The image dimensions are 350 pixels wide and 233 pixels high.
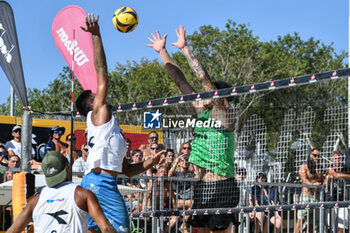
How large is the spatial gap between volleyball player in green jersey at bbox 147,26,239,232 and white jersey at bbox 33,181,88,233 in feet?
9.00

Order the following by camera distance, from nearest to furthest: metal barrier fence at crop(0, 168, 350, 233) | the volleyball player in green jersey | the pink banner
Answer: the volleyball player in green jersey → metal barrier fence at crop(0, 168, 350, 233) → the pink banner

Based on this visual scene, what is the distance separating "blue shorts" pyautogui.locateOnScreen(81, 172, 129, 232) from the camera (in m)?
5.70

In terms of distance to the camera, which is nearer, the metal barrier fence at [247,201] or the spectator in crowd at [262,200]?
the metal barrier fence at [247,201]

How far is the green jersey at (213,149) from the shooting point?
7184 mm

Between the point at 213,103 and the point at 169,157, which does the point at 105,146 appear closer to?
the point at 213,103

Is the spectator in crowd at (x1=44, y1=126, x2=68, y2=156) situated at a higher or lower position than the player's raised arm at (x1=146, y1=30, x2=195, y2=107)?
lower

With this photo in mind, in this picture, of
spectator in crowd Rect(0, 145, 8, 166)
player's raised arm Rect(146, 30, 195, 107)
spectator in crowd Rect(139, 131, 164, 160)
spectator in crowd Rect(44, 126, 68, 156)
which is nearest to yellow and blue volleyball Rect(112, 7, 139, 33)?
player's raised arm Rect(146, 30, 195, 107)

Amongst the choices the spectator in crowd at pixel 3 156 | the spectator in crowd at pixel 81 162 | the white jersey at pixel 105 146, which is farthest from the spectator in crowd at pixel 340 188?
the spectator in crowd at pixel 3 156

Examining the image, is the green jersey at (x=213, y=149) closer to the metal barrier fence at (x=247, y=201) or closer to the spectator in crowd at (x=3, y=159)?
the metal barrier fence at (x=247, y=201)

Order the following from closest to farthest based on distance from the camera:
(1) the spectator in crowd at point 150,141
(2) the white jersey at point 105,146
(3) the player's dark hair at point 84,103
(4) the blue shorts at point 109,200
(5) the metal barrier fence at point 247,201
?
1. (4) the blue shorts at point 109,200
2. (2) the white jersey at point 105,146
3. (3) the player's dark hair at point 84,103
4. (1) the spectator in crowd at point 150,141
5. (5) the metal barrier fence at point 247,201

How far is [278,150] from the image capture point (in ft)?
25.4

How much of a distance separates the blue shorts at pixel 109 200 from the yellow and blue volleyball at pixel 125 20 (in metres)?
2.84

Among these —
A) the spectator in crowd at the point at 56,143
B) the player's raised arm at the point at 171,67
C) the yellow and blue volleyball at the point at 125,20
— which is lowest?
the spectator in crowd at the point at 56,143

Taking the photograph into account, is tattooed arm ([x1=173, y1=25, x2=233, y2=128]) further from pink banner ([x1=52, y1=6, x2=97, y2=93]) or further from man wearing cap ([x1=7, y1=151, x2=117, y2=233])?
pink banner ([x1=52, y1=6, x2=97, y2=93])
